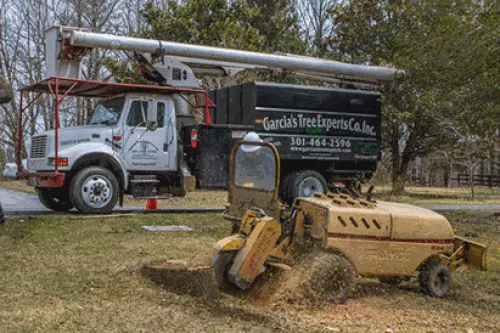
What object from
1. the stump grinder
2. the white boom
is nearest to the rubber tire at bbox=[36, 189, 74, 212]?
the white boom

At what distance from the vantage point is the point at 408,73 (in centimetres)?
2306

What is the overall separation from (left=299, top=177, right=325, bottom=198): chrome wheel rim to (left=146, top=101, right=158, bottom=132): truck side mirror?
3.90 metres

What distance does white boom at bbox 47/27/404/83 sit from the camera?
572 inches

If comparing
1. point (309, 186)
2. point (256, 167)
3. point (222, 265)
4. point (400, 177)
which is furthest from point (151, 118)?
point (400, 177)

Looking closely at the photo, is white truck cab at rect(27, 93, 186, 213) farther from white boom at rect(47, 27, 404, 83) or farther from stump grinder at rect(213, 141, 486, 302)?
stump grinder at rect(213, 141, 486, 302)

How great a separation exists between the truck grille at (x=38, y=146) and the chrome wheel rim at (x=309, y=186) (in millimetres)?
6062

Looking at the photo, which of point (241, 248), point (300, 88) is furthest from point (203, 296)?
point (300, 88)

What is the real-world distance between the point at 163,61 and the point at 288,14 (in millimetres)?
19451

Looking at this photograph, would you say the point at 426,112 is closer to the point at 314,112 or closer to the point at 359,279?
the point at 314,112

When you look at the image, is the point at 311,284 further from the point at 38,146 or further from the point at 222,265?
the point at 38,146

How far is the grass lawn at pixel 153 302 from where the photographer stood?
566 centimetres

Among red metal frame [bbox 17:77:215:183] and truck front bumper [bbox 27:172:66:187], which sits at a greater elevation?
red metal frame [bbox 17:77:215:183]

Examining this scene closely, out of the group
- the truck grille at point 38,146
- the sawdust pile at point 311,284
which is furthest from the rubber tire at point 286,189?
the sawdust pile at point 311,284

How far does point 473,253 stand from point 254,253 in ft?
9.02
